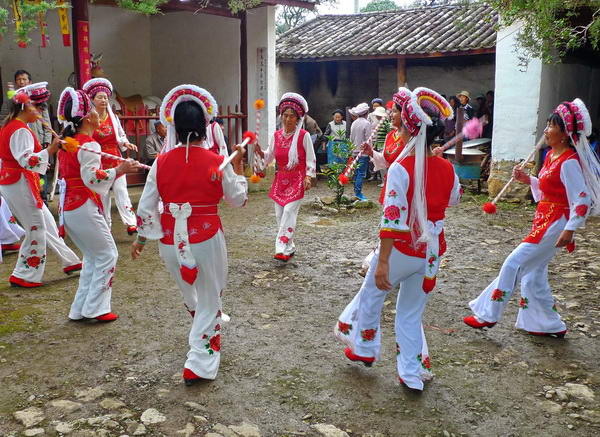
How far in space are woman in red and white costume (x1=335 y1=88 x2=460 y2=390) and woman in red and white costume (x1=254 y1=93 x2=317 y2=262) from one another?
2.72 m

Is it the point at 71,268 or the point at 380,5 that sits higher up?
the point at 380,5

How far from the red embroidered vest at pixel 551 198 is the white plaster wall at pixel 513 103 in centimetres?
571

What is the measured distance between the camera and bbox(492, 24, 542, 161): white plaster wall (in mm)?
9469

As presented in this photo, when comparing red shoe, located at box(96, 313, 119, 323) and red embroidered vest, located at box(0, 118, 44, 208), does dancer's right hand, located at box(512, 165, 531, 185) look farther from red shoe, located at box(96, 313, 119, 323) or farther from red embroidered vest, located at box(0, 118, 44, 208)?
red embroidered vest, located at box(0, 118, 44, 208)

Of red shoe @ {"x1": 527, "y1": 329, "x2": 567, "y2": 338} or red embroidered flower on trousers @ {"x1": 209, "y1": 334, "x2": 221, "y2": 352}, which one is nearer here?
red embroidered flower on trousers @ {"x1": 209, "y1": 334, "x2": 221, "y2": 352}

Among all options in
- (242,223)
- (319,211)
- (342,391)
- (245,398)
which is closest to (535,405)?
(342,391)

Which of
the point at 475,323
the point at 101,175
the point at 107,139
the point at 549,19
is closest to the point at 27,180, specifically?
the point at 101,175

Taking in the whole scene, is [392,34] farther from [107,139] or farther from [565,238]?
[565,238]

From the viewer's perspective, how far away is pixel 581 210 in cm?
399

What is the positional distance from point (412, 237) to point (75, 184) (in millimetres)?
2694

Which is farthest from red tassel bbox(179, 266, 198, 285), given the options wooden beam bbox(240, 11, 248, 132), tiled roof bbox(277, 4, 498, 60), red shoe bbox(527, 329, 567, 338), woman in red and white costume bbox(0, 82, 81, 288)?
tiled roof bbox(277, 4, 498, 60)

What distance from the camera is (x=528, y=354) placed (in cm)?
415

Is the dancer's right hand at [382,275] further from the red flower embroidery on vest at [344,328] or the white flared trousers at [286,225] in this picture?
the white flared trousers at [286,225]

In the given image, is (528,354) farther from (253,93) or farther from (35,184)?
(253,93)
